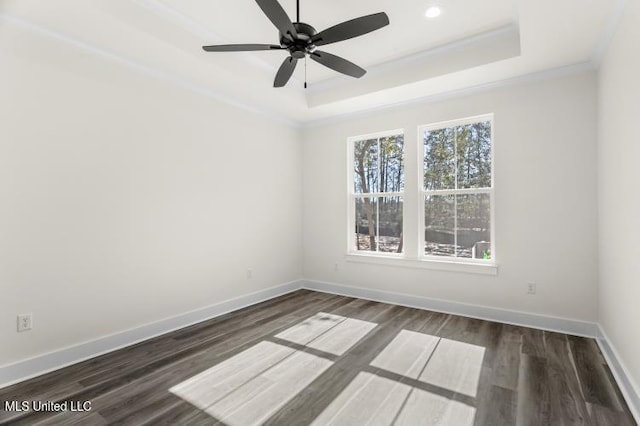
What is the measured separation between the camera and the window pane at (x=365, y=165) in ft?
15.6

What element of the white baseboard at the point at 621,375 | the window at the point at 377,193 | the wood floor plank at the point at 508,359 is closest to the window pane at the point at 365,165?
the window at the point at 377,193

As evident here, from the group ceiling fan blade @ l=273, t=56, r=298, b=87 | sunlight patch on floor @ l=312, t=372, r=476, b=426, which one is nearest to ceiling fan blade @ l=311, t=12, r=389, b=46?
ceiling fan blade @ l=273, t=56, r=298, b=87

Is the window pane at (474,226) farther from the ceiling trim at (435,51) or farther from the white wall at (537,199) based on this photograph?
the ceiling trim at (435,51)

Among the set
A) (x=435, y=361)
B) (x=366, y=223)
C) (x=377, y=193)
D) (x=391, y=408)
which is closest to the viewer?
(x=391, y=408)

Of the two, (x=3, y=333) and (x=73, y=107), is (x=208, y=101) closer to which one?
(x=73, y=107)

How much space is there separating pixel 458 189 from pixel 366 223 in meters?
1.41

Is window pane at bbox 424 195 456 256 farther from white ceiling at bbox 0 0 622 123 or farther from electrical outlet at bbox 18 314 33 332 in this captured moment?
electrical outlet at bbox 18 314 33 332

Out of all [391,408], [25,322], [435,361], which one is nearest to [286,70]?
[391,408]

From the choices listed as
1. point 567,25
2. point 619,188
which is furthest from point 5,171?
point 619,188

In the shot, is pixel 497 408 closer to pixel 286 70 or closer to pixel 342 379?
pixel 342 379

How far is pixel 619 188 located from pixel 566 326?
1.61 meters

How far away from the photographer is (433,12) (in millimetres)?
2795

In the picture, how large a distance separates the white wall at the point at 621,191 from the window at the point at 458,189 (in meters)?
1.04

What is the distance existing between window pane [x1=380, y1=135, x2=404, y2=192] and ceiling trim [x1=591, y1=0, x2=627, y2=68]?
82.7 inches
